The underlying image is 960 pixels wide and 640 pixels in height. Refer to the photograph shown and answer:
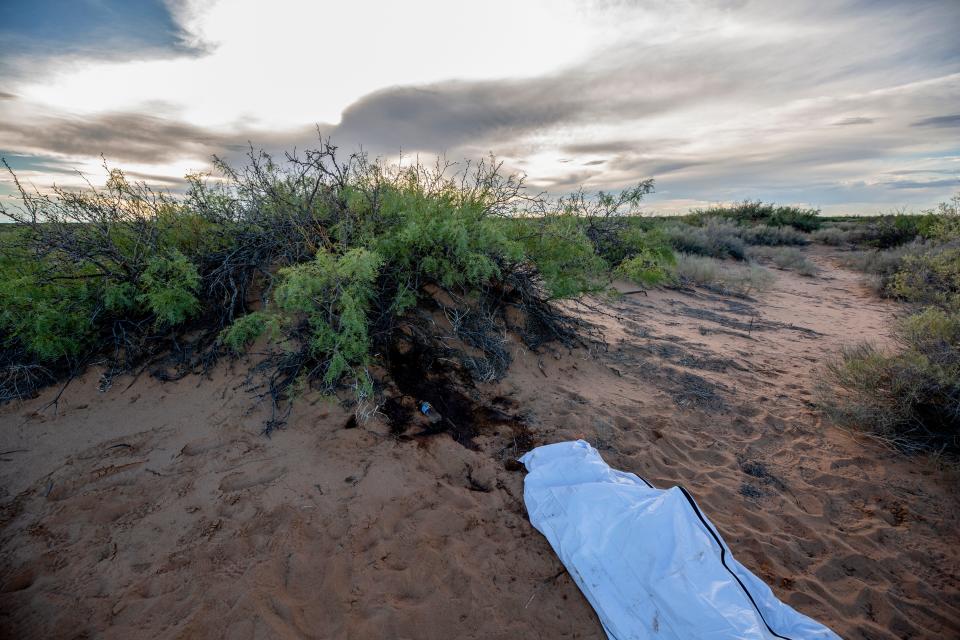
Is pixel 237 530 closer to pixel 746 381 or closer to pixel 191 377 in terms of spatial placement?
pixel 191 377

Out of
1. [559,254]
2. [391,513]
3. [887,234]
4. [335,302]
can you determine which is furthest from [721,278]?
[887,234]

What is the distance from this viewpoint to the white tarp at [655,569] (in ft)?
6.45

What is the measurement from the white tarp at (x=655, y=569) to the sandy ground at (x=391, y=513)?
0.18 m

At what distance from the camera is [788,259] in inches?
563

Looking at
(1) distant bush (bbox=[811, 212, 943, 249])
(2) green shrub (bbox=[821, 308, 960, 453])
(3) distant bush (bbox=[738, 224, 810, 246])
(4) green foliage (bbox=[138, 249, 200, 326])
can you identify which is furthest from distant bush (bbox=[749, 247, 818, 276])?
(4) green foliage (bbox=[138, 249, 200, 326])

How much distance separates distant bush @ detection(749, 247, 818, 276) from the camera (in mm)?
13441

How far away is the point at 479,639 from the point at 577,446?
4.87ft

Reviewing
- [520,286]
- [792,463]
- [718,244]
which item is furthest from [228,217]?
[718,244]

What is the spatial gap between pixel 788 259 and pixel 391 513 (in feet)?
53.7

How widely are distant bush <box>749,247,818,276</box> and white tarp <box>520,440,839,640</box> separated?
14.4 m

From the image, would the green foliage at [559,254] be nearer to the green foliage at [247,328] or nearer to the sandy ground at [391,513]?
the sandy ground at [391,513]

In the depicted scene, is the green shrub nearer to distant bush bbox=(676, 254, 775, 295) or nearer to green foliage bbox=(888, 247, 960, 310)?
green foliage bbox=(888, 247, 960, 310)

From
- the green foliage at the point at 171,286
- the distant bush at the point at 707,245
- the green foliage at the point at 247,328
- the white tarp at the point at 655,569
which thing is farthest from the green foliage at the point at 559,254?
the distant bush at the point at 707,245

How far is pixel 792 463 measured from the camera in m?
3.63
